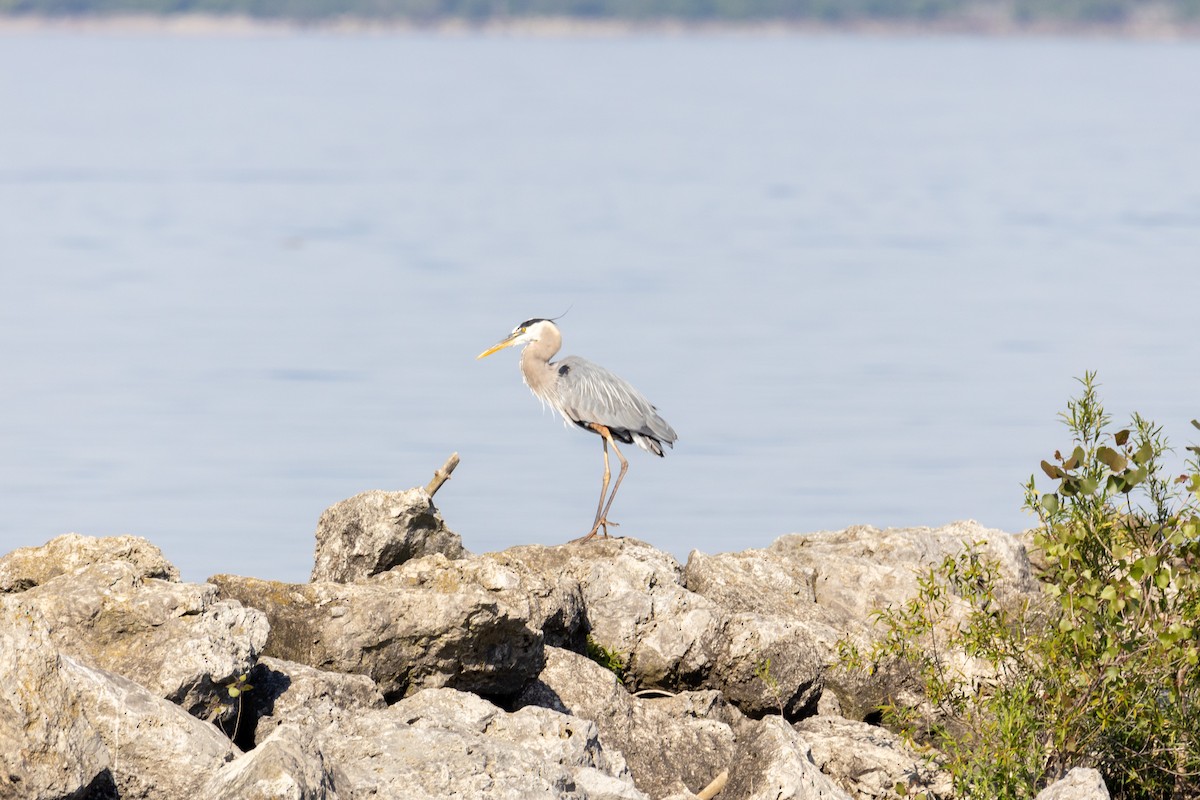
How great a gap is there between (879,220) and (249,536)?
114ft

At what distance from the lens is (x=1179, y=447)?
21031 millimetres

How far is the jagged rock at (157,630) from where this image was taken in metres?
7.55

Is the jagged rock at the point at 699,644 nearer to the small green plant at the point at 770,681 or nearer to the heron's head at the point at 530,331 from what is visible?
the small green plant at the point at 770,681

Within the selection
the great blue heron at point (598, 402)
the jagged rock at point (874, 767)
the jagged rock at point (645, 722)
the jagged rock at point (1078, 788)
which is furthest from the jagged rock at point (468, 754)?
the great blue heron at point (598, 402)

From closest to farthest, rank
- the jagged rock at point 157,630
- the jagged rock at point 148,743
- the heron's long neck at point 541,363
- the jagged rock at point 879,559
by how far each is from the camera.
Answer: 1. the jagged rock at point 148,743
2. the jagged rock at point 157,630
3. the jagged rock at point 879,559
4. the heron's long neck at point 541,363

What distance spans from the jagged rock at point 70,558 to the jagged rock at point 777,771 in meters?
2.63

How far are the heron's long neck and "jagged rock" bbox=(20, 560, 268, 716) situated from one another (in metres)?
5.38

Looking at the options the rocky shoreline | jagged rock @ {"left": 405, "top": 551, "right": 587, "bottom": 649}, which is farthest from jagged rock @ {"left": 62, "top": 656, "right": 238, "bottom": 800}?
jagged rock @ {"left": 405, "top": 551, "right": 587, "bottom": 649}

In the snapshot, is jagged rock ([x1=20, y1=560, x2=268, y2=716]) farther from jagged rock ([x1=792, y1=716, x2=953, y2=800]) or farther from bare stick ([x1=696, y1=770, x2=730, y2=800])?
jagged rock ([x1=792, y1=716, x2=953, y2=800])

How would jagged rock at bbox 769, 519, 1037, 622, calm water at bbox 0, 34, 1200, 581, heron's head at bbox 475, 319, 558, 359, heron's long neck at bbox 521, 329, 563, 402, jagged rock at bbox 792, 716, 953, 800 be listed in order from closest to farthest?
jagged rock at bbox 792, 716, 953, 800, jagged rock at bbox 769, 519, 1037, 622, heron's long neck at bbox 521, 329, 563, 402, heron's head at bbox 475, 319, 558, 359, calm water at bbox 0, 34, 1200, 581

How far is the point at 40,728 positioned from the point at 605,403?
6580 mm

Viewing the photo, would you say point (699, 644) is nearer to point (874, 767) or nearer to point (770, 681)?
point (770, 681)

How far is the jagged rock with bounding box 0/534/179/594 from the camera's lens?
8.48 meters

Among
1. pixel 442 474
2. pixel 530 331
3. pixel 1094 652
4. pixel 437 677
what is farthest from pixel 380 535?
pixel 530 331
